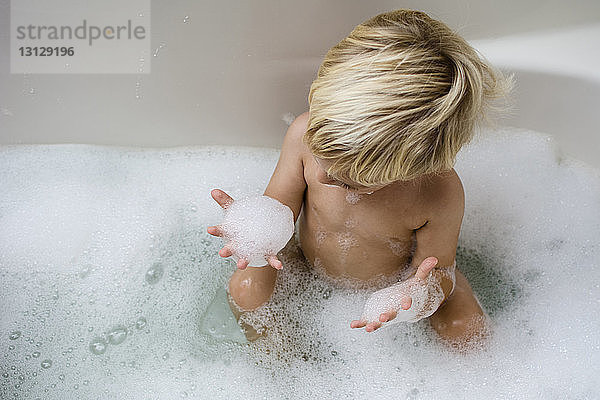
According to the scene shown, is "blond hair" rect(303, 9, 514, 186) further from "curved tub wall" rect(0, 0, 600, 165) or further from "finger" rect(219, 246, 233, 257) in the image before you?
"curved tub wall" rect(0, 0, 600, 165)

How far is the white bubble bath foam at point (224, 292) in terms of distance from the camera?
1046mm

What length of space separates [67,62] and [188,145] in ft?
0.86

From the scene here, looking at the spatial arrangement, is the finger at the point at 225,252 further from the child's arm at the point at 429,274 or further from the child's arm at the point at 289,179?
the child's arm at the point at 429,274

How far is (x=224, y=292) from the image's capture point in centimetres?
114

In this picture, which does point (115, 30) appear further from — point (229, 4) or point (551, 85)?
point (551, 85)

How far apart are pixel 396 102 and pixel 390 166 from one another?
78 millimetres

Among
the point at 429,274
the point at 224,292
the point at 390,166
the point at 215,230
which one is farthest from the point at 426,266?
the point at 224,292

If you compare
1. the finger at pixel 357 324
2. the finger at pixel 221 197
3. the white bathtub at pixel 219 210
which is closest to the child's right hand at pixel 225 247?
the finger at pixel 221 197

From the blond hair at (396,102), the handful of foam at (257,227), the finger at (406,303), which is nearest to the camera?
the blond hair at (396,102)

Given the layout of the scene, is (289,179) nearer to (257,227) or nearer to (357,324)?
(257,227)

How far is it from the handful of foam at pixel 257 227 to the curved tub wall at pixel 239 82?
0.95 feet

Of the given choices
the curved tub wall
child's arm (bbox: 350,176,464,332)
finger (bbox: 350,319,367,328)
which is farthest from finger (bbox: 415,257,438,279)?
the curved tub wall

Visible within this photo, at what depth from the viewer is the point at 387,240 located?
98 centimetres

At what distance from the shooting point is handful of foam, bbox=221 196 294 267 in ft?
3.13
